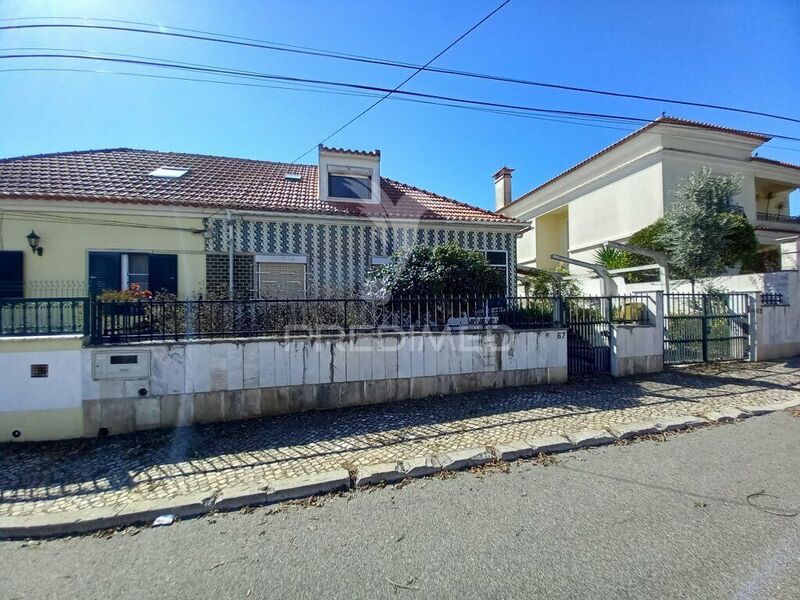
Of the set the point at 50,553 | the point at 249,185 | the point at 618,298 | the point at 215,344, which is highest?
the point at 249,185

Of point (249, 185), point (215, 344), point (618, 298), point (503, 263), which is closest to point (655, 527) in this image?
point (215, 344)

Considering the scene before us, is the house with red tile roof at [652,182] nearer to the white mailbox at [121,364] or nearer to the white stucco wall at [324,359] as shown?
the white stucco wall at [324,359]

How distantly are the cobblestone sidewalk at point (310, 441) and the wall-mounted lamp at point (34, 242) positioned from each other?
19.4ft

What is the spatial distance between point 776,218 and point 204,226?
2712cm

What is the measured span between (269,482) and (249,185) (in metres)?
9.26

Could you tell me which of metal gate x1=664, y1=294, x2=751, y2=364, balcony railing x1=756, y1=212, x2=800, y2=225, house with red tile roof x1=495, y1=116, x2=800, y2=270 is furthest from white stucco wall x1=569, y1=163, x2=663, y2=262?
metal gate x1=664, y1=294, x2=751, y2=364

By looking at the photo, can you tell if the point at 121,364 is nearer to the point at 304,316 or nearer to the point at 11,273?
the point at 304,316

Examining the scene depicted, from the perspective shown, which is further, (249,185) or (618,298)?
(249,185)

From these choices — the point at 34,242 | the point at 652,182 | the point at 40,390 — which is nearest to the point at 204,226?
the point at 34,242

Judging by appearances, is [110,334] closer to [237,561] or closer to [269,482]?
[269,482]

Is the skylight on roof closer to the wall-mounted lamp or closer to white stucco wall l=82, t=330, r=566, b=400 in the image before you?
the wall-mounted lamp

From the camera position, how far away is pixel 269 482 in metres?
3.40

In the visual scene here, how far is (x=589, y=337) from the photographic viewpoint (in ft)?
23.9

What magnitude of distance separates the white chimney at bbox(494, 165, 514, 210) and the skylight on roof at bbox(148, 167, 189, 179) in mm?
16669
